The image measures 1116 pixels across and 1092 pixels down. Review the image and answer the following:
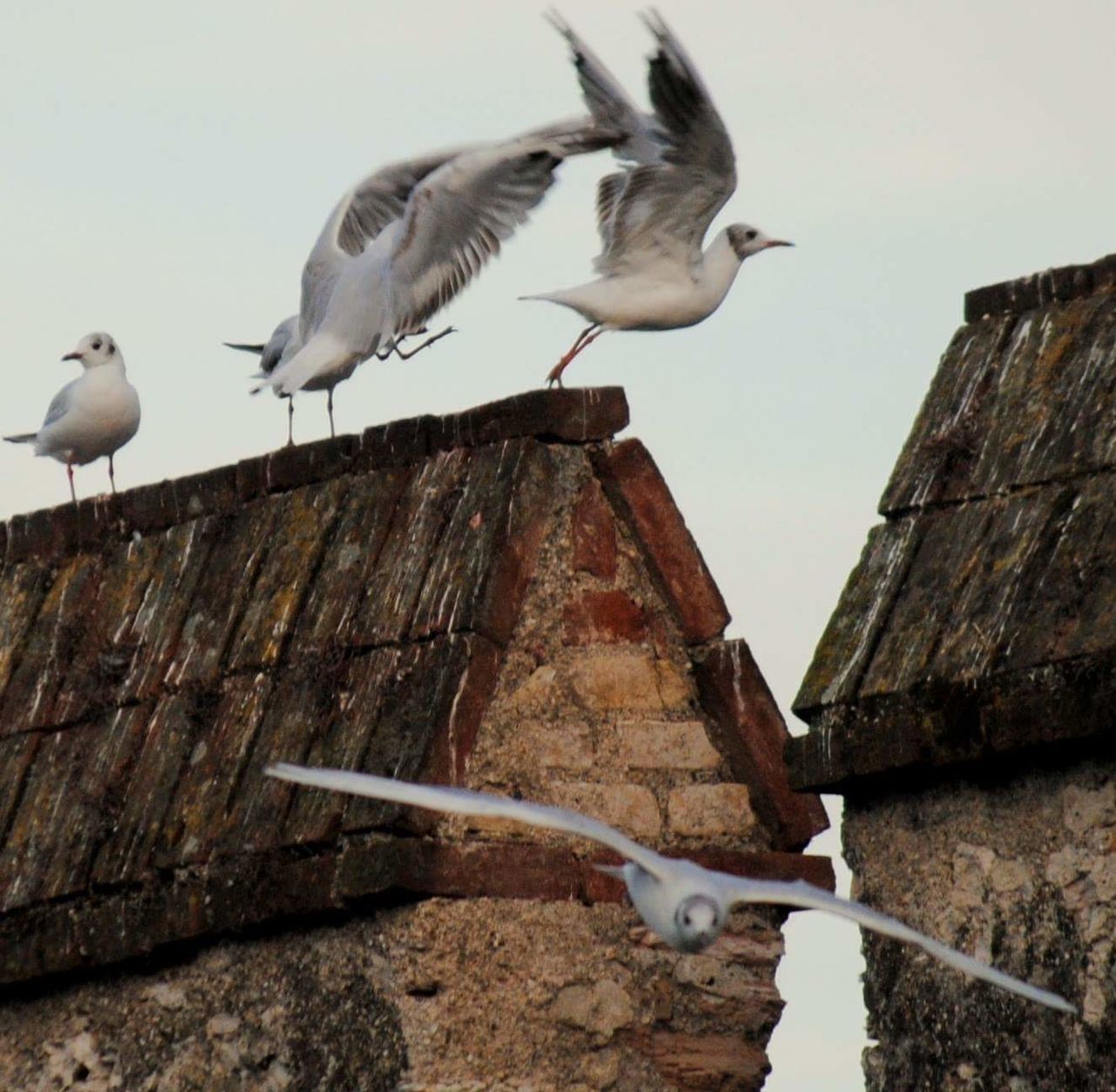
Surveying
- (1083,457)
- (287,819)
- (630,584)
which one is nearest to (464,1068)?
(287,819)

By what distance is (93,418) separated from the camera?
44.4 feet

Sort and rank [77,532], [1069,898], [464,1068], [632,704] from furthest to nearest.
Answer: [77,532], [632,704], [464,1068], [1069,898]

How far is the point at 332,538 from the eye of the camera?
974 cm

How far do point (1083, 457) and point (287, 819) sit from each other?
2.34m

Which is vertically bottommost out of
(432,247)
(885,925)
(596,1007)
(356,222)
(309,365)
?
(885,925)

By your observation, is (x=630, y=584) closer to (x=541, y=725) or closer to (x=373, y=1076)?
(x=541, y=725)

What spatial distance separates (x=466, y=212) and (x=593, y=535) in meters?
2.34

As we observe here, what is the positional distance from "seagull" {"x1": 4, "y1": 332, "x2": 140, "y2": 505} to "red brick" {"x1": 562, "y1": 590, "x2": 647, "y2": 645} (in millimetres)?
4482

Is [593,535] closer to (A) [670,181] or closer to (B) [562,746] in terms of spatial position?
(B) [562,746]

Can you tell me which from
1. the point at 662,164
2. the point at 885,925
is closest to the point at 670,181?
the point at 662,164

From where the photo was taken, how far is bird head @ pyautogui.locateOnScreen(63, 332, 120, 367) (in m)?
14.0

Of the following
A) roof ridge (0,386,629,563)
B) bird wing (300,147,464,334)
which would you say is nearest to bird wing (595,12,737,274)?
bird wing (300,147,464,334)

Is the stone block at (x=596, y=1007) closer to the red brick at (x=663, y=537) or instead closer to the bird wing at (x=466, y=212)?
the red brick at (x=663, y=537)

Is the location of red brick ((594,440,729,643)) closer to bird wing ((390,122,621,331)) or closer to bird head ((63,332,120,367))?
bird wing ((390,122,621,331))
